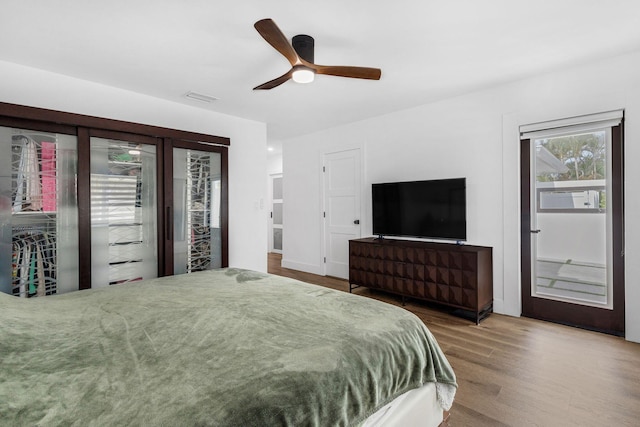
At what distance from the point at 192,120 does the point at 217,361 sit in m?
3.57

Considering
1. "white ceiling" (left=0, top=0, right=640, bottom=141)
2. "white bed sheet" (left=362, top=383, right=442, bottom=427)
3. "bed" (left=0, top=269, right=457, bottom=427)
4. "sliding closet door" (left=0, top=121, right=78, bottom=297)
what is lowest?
"white bed sheet" (left=362, top=383, right=442, bottom=427)

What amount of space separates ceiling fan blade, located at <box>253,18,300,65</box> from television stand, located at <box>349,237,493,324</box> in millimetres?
2402

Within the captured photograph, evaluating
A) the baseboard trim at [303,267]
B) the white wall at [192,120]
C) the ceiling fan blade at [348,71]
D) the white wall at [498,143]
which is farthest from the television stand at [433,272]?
the ceiling fan blade at [348,71]

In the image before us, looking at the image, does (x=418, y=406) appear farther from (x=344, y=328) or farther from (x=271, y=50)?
(x=271, y=50)

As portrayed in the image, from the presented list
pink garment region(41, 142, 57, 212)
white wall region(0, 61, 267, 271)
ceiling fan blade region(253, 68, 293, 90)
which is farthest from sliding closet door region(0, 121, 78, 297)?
ceiling fan blade region(253, 68, 293, 90)

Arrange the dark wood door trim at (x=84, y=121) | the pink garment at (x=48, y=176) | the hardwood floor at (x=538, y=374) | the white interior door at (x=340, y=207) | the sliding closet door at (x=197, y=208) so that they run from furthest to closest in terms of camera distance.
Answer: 1. the white interior door at (x=340, y=207)
2. the sliding closet door at (x=197, y=208)
3. the pink garment at (x=48, y=176)
4. the dark wood door trim at (x=84, y=121)
5. the hardwood floor at (x=538, y=374)

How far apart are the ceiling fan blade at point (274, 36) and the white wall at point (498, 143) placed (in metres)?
2.31

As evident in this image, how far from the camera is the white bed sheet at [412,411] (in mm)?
1223

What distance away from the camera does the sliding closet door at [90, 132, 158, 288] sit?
2936 mm

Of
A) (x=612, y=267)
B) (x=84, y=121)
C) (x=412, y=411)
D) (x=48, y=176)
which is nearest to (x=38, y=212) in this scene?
(x=48, y=176)

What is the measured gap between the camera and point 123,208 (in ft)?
10.1

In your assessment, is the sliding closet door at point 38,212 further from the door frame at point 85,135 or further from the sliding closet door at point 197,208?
the sliding closet door at point 197,208

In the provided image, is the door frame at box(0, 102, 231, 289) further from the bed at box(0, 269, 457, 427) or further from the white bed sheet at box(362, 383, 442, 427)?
the white bed sheet at box(362, 383, 442, 427)

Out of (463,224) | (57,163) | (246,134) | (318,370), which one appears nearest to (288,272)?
(246,134)
